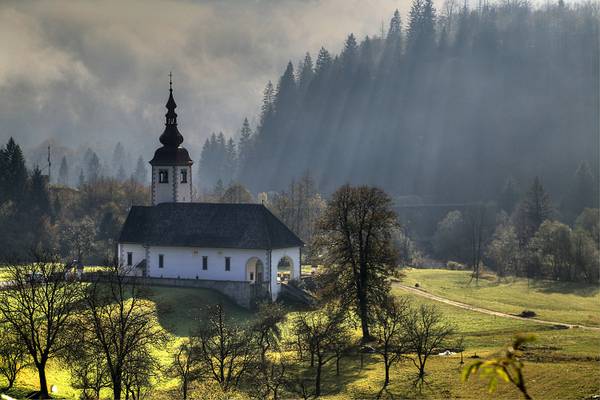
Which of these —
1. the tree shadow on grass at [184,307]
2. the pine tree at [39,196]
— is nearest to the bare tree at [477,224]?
the tree shadow on grass at [184,307]

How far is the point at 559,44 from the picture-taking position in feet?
574

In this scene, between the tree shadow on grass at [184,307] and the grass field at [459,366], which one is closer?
the grass field at [459,366]

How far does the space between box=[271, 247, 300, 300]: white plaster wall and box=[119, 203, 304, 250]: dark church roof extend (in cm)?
59

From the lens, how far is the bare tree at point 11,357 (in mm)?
29473

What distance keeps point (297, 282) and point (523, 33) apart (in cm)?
14177

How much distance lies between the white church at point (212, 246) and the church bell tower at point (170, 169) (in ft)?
2.13

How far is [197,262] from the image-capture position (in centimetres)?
5888

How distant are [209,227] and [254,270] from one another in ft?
16.1

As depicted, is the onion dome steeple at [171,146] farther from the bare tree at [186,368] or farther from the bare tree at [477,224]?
the bare tree at [477,224]

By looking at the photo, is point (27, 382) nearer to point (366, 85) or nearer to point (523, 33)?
point (366, 85)

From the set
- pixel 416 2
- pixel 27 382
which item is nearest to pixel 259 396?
pixel 27 382

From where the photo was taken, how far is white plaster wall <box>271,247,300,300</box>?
186 feet

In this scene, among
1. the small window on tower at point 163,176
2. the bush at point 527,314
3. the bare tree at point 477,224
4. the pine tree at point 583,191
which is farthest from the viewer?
the pine tree at point 583,191

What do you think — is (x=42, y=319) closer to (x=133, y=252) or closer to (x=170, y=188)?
(x=133, y=252)
